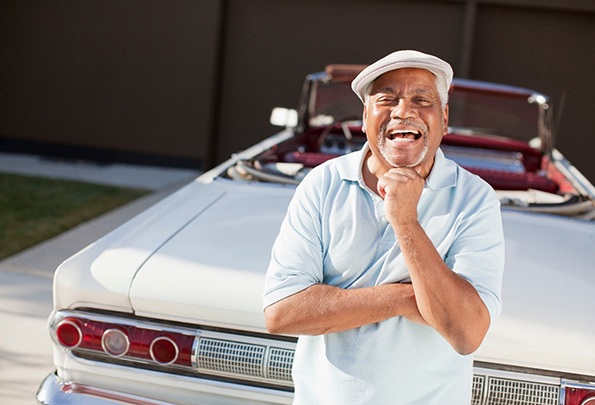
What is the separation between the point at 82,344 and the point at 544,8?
856 cm

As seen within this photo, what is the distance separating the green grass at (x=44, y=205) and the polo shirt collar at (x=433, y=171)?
4553 mm

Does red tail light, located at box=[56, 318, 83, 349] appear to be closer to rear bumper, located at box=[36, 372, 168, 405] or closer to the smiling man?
rear bumper, located at box=[36, 372, 168, 405]

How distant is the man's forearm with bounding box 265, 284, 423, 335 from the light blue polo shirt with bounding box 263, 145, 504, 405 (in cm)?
3

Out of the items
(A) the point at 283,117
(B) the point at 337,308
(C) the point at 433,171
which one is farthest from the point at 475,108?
(B) the point at 337,308

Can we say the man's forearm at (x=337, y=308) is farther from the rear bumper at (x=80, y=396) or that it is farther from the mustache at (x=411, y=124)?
the rear bumper at (x=80, y=396)

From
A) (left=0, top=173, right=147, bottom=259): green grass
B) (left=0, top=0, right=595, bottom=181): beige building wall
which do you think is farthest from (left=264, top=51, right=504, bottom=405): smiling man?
(left=0, top=0, right=595, bottom=181): beige building wall

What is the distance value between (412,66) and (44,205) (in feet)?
21.1

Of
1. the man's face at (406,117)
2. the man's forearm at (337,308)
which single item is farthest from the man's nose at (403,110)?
the man's forearm at (337,308)

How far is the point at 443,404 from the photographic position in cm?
177

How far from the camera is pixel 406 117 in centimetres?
178

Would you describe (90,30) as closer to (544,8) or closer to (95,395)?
(544,8)

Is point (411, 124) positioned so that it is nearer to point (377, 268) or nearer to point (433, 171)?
point (433, 171)

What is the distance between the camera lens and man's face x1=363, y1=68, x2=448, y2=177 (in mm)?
1789

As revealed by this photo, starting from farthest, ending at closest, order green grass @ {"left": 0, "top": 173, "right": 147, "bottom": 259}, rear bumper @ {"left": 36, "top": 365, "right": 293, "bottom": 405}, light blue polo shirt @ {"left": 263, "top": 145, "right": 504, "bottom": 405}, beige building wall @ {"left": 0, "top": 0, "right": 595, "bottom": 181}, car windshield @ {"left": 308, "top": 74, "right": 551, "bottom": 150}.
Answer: beige building wall @ {"left": 0, "top": 0, "right": 595, "bottom": 181} → green grass @ {"left": 0, "top": 173, "right": 147, "bottom": 259} → car windshield @ {"left": 308, "top": 74, "right": 551, "bottom": 150} → rear bumper @ {"left": 36, "top": 365, "right": 293, "bottom": 405} → light blue polo shirt @ {"left": 263, "top": 145, "right": 504, "bottom": 405}
